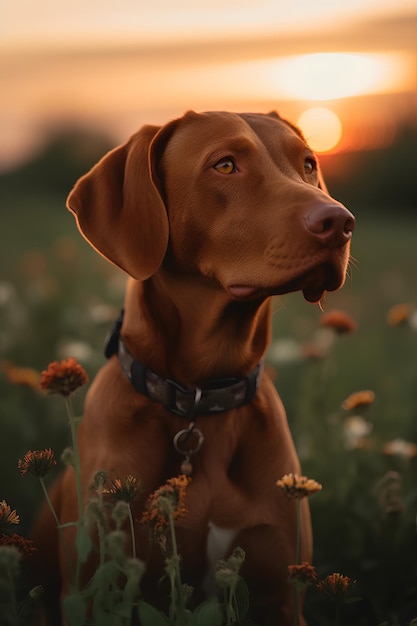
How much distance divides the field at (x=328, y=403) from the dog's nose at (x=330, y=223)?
29 cm

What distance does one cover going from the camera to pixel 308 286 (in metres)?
2.70

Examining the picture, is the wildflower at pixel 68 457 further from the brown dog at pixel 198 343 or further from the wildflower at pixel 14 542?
the brown dog at pixel 198 343

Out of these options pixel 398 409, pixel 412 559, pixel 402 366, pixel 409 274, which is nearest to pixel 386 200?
pixel 409 274

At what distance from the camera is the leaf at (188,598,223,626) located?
2197 mm

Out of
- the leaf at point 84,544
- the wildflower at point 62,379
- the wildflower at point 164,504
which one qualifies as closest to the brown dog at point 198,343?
the wildflower at point 164,504

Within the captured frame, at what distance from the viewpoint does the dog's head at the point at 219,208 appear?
8.54 ft

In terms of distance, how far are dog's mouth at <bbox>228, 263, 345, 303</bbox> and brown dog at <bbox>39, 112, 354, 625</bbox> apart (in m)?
0.01

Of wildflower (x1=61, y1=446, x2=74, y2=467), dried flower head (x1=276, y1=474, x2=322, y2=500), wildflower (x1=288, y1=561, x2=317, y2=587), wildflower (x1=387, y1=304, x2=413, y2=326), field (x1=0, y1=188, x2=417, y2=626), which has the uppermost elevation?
wildflower (x1=61, y1=446, x2=74, y2=467)

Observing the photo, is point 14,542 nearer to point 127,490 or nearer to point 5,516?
point 5,516

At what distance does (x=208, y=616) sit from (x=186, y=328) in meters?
1.13

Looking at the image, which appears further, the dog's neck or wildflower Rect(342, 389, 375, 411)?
wildflower Rect(342, 389, 375, 411)

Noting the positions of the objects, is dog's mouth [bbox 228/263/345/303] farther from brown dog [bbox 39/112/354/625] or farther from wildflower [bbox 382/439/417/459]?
wildflower [bbox 382/439/417/459]

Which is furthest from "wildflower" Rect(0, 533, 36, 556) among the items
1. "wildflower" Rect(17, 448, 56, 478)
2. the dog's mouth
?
the dog's mouth

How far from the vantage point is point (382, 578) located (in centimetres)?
354
